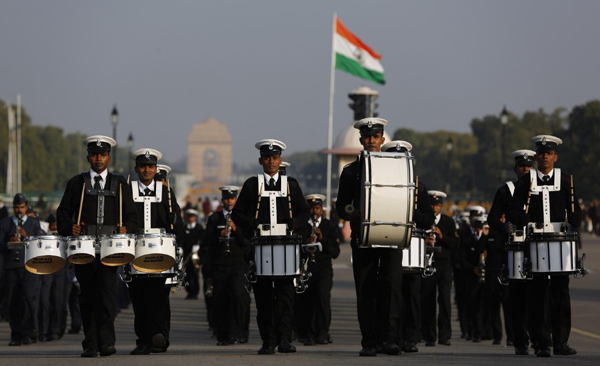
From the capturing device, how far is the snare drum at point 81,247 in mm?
11852

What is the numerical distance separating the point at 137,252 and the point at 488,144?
396ft

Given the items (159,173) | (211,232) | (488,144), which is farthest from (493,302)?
(488,144)

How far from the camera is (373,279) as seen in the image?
1202 centimetres

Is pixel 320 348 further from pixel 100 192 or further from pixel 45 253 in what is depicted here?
pixel 45 253

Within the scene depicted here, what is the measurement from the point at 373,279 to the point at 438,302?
611 centimetres

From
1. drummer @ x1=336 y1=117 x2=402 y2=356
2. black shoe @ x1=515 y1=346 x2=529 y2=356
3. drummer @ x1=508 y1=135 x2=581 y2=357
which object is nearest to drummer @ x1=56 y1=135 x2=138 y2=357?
drummer @ x1=336 y1=117 x2=402 y2=356

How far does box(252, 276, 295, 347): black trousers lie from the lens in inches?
496

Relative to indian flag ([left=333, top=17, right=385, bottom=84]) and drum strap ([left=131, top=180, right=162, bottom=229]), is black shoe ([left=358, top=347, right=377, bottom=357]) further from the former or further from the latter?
indian flag ([left=333, top=17, right=385, bottom=84])

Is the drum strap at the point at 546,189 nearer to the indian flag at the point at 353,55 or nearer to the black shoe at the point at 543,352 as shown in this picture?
the black shoe at the point at 543,352

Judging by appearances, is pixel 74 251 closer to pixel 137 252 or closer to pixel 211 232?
pixel 137 252

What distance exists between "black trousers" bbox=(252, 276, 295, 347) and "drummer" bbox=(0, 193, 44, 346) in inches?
228

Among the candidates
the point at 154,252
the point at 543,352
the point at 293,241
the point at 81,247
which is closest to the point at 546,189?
the point at 543,352

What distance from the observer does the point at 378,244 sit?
11508 mm

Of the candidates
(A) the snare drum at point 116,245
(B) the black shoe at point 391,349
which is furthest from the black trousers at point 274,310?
(A) the snare drum at point 116,245
